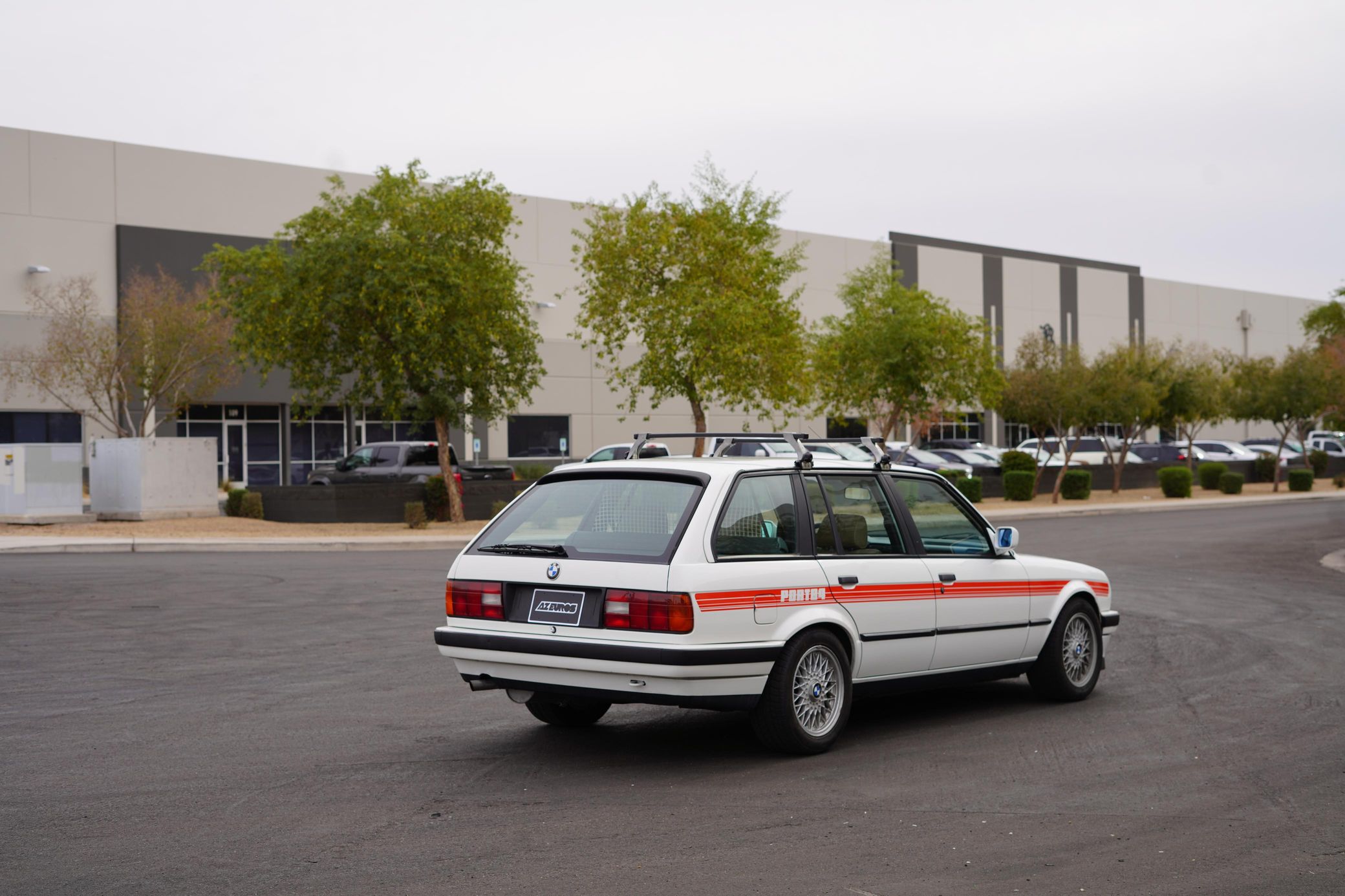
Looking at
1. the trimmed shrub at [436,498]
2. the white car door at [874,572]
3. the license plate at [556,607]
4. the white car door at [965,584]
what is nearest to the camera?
the license plate at [556,607]

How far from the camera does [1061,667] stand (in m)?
8.84

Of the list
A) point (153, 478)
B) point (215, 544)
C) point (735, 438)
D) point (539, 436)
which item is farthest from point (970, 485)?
point (735, 438)

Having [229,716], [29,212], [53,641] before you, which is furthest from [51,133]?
[229,716]

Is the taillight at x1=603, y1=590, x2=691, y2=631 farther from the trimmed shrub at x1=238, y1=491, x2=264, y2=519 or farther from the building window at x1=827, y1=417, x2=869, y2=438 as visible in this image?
the building window at x1=827, y1=417, x2=869, y2=438

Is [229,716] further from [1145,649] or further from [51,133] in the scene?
[51,133]

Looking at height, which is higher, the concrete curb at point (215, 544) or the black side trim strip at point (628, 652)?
the black side trim strip at point (628, 652)

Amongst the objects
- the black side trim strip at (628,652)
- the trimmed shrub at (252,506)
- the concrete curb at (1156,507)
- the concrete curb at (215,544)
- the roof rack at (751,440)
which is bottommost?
the concrete curb at (1156,507)

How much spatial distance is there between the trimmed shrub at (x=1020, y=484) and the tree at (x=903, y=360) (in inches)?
142

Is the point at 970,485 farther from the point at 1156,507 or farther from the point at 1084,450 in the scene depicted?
the point at 1084,450

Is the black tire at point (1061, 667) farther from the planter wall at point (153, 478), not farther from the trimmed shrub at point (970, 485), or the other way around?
the trimmed shrub at point (970, 485)

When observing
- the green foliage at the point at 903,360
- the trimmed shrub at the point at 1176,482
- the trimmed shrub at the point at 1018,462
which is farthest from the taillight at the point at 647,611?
the trimmed shrub at the point at 1176,482

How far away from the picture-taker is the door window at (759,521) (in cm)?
702

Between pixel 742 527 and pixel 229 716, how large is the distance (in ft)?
12.2

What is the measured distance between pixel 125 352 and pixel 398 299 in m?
14.8
